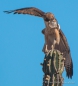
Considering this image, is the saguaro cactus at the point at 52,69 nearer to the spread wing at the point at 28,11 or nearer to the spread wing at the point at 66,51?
the spread wing at the point at 66,51

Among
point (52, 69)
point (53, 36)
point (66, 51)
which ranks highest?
point (53, 36)

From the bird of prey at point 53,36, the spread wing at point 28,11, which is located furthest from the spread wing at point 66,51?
the spread wing at point 28,11

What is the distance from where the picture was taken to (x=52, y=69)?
33.7 ft

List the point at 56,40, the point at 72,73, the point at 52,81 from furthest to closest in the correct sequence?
1. the point at 72,73
2. the point at 56,40
3. the point at 52,81

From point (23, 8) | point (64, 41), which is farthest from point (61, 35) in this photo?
point (23, 8)

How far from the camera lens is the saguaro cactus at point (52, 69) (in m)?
10.1

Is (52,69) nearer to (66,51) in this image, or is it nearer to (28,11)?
(66,51)

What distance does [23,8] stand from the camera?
13.4 meters

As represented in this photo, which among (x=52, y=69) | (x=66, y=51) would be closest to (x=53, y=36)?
(x=66, y=51)

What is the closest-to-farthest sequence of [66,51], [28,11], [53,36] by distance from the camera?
[53,36] < [66,51] < [28,11]

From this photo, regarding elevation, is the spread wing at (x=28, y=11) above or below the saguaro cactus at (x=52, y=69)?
above

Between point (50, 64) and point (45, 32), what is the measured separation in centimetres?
182

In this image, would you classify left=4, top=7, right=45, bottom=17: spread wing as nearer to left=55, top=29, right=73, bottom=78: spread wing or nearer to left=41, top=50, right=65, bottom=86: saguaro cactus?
left=55, top=29, right=73, bottom=78: spread wing

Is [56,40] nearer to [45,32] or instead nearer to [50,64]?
[45,32]
